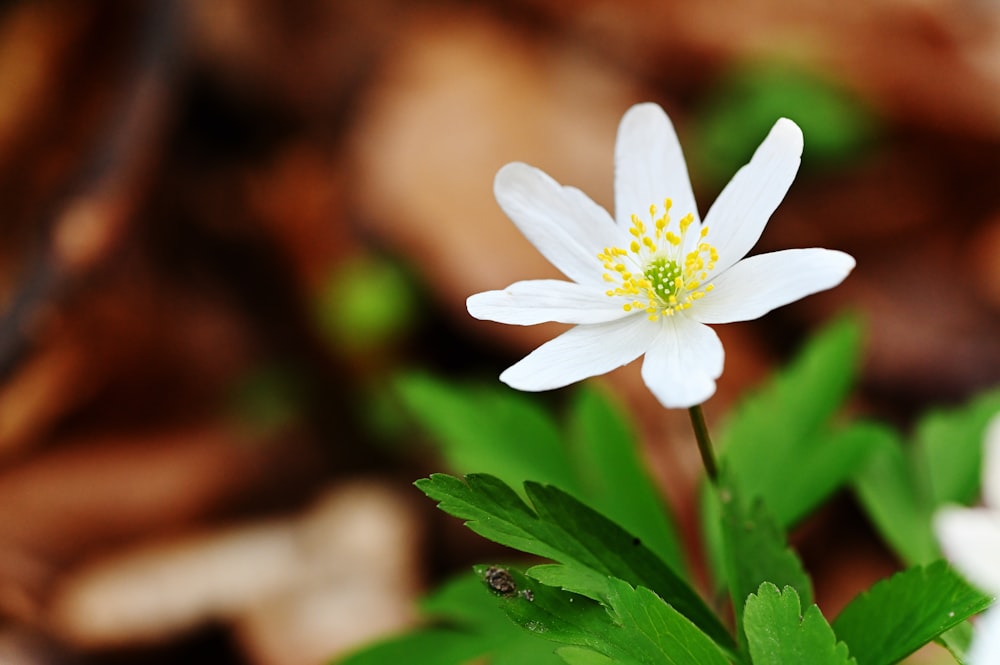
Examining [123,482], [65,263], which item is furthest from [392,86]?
[123,482]

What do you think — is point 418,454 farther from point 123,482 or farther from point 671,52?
point 671,52

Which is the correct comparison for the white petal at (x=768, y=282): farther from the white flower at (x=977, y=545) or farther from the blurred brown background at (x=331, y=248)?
the blurred brown background at (x=331, y=248)

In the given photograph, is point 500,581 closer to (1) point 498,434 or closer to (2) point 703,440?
(2) point 703,440

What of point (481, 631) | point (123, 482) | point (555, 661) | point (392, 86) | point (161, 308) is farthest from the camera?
point (392, 86)

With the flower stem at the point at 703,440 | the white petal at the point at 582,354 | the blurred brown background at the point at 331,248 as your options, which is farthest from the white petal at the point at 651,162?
the blurred brown background at the point at 331,248

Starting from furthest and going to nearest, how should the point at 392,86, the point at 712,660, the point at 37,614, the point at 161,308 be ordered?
the point at 392,86 → the point at 161,308 → the point at 37,614 → the point at 712,660

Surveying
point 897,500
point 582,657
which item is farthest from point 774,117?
point 582,657
